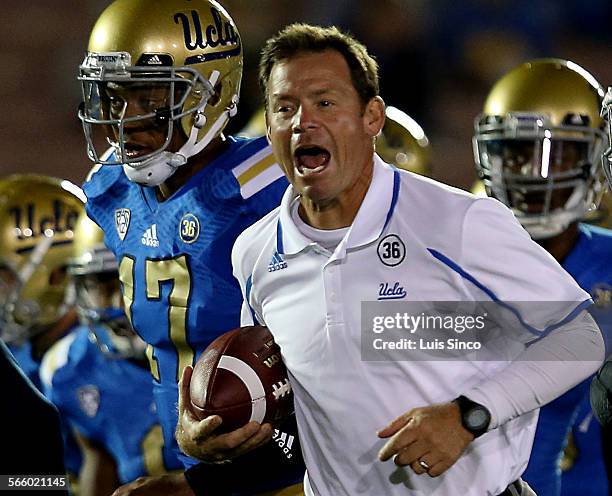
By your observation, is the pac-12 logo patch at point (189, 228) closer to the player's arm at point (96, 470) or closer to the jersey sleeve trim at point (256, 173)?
the jersey sleeve trim at point (256, 173)

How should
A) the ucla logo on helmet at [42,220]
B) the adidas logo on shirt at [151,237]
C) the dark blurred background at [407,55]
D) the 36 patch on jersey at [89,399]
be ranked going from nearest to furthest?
the adidas logo on shirt at [151,237] < the 36 patch on jersey at [89,399] < the ucla logo on helmet at [42,220] < the dark blurred background at [407,55]

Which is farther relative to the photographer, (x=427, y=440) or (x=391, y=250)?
(x=391, y=250)

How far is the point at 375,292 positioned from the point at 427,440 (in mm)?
302

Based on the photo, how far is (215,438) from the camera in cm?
208

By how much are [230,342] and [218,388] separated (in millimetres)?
92

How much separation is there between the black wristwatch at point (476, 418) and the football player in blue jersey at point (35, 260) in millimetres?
2511

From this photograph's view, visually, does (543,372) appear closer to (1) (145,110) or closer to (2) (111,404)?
(1) (145,110)

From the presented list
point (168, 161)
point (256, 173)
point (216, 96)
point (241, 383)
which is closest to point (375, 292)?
point (241, 383)

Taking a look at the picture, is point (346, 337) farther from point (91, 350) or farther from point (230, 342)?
point (91, 350)

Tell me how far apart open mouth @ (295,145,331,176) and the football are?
310 mm

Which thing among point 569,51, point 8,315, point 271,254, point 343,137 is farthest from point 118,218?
point 569,51

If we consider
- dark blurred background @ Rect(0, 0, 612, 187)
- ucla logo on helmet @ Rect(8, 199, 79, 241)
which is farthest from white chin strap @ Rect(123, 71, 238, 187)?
dark blurred background @ Rect(0, 0, 612, 187)

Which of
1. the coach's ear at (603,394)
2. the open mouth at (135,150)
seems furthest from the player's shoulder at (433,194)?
the open mouth at (135,150)

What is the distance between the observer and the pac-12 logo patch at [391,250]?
6.68 feet
